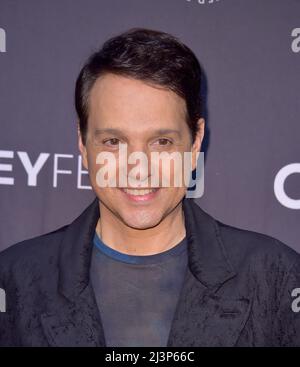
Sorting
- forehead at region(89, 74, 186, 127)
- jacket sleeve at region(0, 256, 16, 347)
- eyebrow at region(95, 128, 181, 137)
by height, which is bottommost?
jacket sleeve at region(0, 256, 16, 347)

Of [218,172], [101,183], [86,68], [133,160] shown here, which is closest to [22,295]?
[101,183]

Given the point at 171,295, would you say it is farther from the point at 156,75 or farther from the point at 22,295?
the point at 156,75

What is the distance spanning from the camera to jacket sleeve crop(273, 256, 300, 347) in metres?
1.53

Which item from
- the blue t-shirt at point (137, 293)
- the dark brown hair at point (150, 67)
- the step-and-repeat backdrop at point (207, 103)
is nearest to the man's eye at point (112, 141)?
the dark brown hair at point (150, 67)

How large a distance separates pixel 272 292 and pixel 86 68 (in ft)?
3.16

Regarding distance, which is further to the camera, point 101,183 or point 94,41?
point 94,41

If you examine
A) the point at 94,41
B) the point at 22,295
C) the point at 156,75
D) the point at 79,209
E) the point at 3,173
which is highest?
the point at 94,41

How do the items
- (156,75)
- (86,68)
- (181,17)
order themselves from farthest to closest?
(181,17)
(86,68)
(156,75)

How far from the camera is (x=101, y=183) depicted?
4.83ft

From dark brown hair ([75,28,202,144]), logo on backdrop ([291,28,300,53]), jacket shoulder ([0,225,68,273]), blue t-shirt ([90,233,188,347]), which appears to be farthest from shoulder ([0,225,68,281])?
logo on backdrop ([291,28,300,53])

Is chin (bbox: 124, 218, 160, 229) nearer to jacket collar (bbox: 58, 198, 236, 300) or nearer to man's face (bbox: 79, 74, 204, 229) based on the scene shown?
man's face (bbox: 79, 74, 204, 229)

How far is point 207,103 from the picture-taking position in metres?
1.98

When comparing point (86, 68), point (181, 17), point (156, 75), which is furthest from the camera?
point (181, 17)

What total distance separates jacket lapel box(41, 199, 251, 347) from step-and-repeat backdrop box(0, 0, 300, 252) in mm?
492
